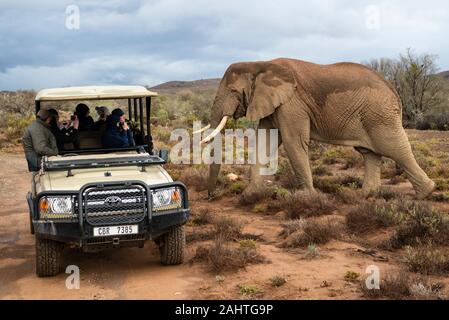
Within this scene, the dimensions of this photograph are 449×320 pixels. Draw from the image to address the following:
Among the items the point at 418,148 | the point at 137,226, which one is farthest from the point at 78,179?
the point at 418,148

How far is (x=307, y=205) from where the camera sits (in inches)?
419

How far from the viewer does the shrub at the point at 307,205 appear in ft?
34.3

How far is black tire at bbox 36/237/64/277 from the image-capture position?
720 cm

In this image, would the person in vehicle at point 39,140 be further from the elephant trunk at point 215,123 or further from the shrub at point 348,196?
the shrub at point 348,196

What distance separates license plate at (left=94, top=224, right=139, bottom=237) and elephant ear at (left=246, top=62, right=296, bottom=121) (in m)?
5.38

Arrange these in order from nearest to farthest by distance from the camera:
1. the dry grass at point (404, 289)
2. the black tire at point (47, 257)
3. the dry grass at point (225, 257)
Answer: the dry grass at point (404, 289) < the black tire at point (47, 257) < the dry grass at point (225, 257)

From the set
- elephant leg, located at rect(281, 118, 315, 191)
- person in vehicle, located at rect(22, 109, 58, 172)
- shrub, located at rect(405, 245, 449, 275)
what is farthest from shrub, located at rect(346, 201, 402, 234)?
person in vehicle, located at rect(22, 109, 58, 172)

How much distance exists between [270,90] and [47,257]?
609 centimetres

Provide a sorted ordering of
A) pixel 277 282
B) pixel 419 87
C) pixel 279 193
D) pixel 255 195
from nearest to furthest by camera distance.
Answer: pixel 277 282
pixel 279 193
pixel 255 195
pixel 419 87

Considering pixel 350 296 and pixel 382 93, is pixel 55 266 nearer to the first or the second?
pixel 350 296
